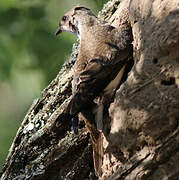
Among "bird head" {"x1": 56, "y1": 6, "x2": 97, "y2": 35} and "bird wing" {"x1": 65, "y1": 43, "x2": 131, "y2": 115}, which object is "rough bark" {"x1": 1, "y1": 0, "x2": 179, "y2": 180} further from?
"bird head" {"x1": 56, "y1": 6, "x2": 97, "y2": 35}

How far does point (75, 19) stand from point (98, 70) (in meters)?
1.28

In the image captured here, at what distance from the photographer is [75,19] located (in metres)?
5.27

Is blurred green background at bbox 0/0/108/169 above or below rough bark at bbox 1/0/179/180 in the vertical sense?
above

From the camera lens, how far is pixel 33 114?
4.73 meters

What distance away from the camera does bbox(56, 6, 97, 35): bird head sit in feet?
16.6

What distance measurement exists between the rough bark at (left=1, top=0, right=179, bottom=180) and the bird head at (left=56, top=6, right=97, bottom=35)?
0.96m

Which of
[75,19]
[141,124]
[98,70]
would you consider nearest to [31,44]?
[75,19]

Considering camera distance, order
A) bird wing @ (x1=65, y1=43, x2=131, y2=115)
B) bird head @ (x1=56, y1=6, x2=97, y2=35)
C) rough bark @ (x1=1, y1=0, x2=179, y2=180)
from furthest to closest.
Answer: bird head @ (x1=56, y1=6, x2=97, y2=35)
bird wing @ (x1=65, y1=43, x2=131, y2=115)
rough bark @ (x1=1, y1=0, x2=179, y2=180)

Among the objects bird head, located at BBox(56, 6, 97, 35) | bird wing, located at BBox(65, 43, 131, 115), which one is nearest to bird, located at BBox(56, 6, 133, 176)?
bird wing, located at BBox(65, 43, 131, 115)

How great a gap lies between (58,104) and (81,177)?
658 mm

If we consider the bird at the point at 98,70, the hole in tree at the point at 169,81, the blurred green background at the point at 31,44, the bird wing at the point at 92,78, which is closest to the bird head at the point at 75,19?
the blurred green background at the point at 31,44

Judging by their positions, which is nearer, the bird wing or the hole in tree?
the hole in tree

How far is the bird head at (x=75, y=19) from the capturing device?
506 cm

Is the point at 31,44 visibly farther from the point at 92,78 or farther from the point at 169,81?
the point at 169,81
